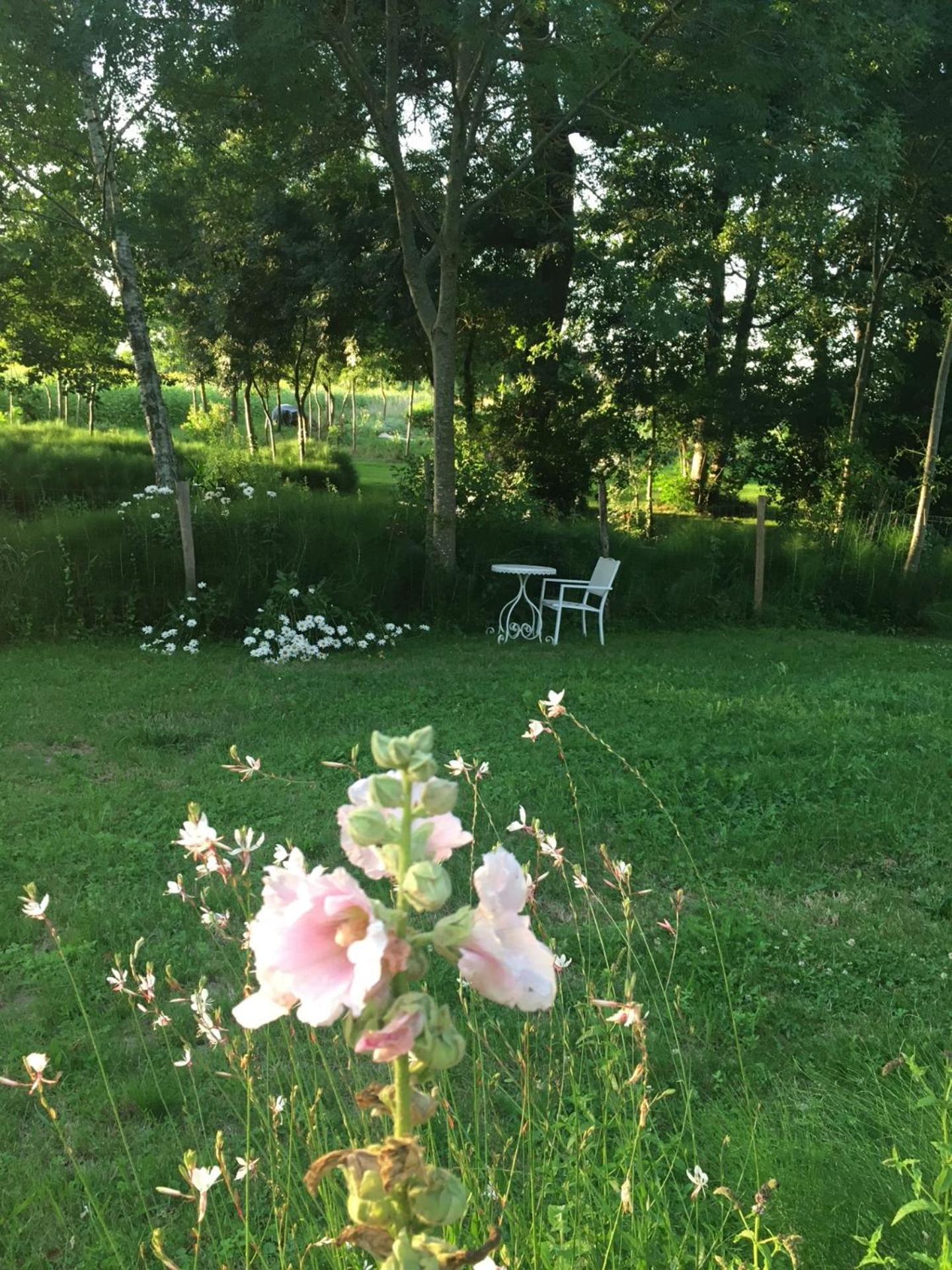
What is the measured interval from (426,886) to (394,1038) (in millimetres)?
97

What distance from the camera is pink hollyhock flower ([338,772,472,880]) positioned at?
632mm

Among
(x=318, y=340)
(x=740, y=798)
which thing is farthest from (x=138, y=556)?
(x=318, y=340)

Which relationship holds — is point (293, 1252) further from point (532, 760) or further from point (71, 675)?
point (71, 675)

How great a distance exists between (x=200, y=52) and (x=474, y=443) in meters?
7.06

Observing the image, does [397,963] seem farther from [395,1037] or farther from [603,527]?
[603,527]

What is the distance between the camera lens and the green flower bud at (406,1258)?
62 cm

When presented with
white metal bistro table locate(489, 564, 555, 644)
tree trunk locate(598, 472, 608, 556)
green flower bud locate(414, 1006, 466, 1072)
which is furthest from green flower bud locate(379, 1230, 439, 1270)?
tree trunk locate(598, 472, 608, 556)

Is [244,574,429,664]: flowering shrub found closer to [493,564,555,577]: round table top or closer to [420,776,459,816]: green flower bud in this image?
[493,564,555,577]: round table top

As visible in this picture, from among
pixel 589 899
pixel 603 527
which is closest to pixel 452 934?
pixel 589 899

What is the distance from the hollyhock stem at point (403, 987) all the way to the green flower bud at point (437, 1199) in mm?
33

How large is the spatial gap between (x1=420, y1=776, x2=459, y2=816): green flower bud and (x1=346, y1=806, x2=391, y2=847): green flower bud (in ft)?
0.10

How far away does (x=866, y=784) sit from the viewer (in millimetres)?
4785

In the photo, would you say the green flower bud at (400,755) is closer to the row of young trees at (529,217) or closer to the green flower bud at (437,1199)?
the green flower bud at (437,1199)

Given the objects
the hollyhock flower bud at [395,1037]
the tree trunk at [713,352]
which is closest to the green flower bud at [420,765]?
the hollyhock flower bud at [395,1037]
